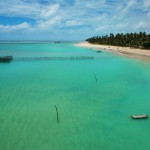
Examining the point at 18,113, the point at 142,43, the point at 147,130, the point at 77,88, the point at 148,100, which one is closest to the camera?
the point at 147,130

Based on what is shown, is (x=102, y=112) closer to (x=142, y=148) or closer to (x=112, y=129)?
(x=112, y=129)

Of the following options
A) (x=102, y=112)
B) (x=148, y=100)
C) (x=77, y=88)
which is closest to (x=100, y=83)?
(x=77, y=88)

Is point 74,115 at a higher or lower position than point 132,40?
lower

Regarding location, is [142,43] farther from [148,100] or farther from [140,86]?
[148,100]

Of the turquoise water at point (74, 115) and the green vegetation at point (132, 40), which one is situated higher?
the green vegetation at point (132, 40)

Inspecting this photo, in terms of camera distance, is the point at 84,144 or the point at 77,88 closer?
the point at 84,144

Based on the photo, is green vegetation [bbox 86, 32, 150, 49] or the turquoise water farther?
green vegetation [bbox 86, 32, 150, 49]

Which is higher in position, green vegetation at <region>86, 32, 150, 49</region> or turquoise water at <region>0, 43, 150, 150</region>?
green vegetation at <region>86, 32, 150, 49</region>

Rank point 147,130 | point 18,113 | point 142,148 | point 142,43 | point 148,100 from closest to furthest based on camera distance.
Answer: point 142,148
point 147,130
point 18,113
point 148,100
point 142,43

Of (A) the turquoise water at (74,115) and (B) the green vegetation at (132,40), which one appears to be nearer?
(A) the turquoise water at (74,115)

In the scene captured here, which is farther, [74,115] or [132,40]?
[132,40]
